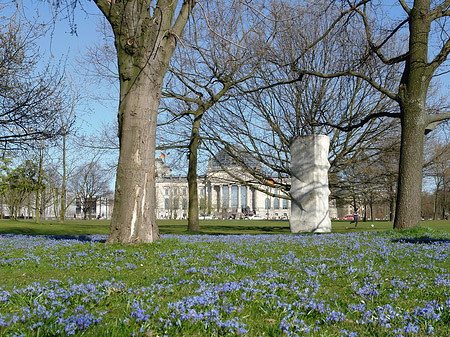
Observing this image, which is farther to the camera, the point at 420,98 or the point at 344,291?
the point at 420,98

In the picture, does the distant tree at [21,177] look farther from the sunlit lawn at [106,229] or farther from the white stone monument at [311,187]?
the white stone monument at [311,187]

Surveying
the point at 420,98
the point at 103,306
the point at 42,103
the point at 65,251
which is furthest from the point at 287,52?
the point at 103,306

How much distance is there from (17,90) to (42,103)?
1152 millimetres

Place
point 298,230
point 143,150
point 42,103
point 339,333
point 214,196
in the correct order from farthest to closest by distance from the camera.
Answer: point 214,196, point 298,230, point 42,103, point 143,150, point 339,333

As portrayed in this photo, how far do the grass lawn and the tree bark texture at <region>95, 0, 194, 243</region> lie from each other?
91 cm

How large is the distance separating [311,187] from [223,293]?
42.2 feet

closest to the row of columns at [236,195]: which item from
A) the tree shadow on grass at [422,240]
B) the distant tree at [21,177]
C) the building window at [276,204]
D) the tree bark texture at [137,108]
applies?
the building window at [276,204]

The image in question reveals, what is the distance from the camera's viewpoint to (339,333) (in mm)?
3158

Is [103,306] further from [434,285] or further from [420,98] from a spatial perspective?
[420,98]

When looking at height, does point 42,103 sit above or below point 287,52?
below

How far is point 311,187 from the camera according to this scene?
54.6ft

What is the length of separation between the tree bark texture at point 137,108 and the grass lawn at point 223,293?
2.97ft

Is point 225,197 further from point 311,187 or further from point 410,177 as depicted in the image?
point 410,177

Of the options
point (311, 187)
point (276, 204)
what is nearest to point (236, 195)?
point (276, 204)
